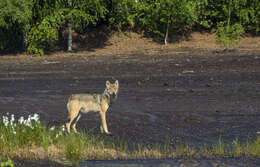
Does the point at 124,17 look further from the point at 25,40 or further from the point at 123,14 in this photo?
the point at 25,40

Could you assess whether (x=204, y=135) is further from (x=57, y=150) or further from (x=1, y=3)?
(x=1, y=3)

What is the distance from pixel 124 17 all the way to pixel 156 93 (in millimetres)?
26127

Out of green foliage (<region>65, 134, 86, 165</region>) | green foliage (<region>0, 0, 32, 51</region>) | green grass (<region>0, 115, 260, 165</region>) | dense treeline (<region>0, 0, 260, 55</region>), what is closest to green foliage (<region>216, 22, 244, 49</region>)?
dense treeline (<region>0, 0, 260, 55</region>)

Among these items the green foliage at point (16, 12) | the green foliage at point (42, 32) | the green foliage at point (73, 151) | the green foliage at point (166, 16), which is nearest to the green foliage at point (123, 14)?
the green foliage at point (166, 16)

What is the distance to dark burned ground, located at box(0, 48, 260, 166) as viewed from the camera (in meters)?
13.1

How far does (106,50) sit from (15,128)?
30.1m

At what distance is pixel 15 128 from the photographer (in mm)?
10211

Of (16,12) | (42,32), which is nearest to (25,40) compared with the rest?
(42,32)

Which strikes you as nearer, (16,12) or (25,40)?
(16,12)

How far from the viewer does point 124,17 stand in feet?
145

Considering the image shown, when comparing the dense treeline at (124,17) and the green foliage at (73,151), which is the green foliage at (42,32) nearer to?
the dense treeline at (124,17)

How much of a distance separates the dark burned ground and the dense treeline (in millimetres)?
5360

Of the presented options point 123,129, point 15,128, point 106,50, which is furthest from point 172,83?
point 106,50

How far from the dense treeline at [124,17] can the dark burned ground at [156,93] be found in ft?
17.6
